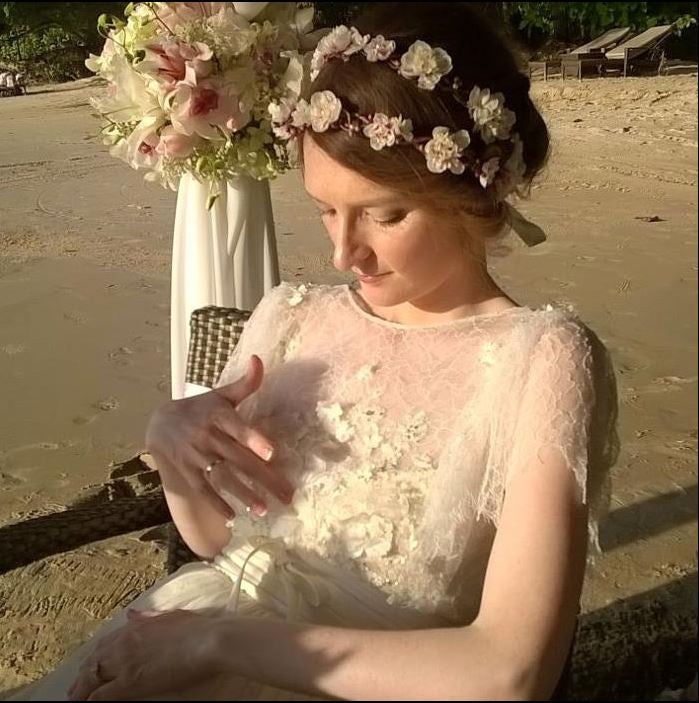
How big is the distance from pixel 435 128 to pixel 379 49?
0.14 metres

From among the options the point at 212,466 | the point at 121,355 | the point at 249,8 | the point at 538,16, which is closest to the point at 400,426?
the point at 212,466

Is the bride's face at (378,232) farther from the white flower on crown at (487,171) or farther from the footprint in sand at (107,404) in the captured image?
the footprint in sand at (107,404)

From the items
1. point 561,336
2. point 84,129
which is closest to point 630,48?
point 561,336

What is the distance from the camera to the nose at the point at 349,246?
139 centimetres

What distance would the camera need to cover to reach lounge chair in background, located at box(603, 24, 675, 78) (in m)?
1.24

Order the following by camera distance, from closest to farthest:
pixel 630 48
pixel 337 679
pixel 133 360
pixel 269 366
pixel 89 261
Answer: pixel 337 679 < pixel 630 48 < pixel 269 366 < pixel 133 360 < pixel 89 261

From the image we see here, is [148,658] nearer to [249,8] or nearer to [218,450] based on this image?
[218,450]

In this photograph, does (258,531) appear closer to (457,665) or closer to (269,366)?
(269,366)

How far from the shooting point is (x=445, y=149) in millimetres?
1367

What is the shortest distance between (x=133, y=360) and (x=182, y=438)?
332cm

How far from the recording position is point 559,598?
3.70ft

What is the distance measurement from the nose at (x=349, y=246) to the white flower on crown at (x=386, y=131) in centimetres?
12

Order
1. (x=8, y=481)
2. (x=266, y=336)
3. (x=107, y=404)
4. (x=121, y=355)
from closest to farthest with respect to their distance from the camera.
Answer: (x=266, y=336) < (x=8, y=481) < (x=107, y=404) < (x=121, y=355)

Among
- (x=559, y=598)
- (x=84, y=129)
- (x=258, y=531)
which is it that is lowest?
(x=84, y=129)
